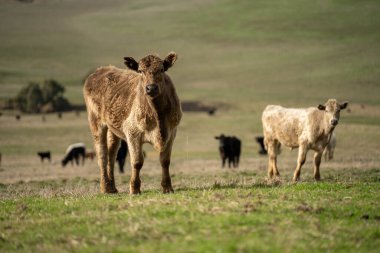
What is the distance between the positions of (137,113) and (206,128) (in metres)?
40.8

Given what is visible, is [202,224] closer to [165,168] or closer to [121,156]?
[165,168]

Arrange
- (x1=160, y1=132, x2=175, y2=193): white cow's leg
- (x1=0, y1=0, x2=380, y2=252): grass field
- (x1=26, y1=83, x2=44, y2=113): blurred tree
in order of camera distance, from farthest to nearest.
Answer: (x1=26, y1=83, x2=44, y2=113): blurred tree → (x1=160, y1=132, x2=175, y2=193): white cow's leg → (x1=0, y1=0, x2=380, y2=252): grass field

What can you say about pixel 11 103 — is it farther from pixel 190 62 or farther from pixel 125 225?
pixel 125 225

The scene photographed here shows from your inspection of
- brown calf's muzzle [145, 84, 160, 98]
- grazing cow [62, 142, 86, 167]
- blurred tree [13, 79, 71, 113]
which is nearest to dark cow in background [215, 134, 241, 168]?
grazing cow [62, 142, 86, 167]

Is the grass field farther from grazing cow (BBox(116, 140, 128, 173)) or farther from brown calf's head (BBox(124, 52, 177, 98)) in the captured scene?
brown calf's head (BBox(124, 52, 177, 98))

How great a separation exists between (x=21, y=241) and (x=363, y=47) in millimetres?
89380

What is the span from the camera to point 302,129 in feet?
58.6

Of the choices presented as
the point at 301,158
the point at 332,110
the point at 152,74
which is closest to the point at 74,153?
the point at 301,158

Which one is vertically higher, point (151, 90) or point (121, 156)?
point (151, 90)

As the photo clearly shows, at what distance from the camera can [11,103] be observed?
70250 mm

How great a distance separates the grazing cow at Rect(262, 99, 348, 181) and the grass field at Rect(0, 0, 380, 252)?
863 mm

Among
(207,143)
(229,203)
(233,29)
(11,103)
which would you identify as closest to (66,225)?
(229,203)

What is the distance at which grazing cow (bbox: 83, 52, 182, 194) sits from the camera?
1178 cm

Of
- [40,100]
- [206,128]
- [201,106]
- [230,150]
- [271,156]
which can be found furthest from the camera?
[40,100]
